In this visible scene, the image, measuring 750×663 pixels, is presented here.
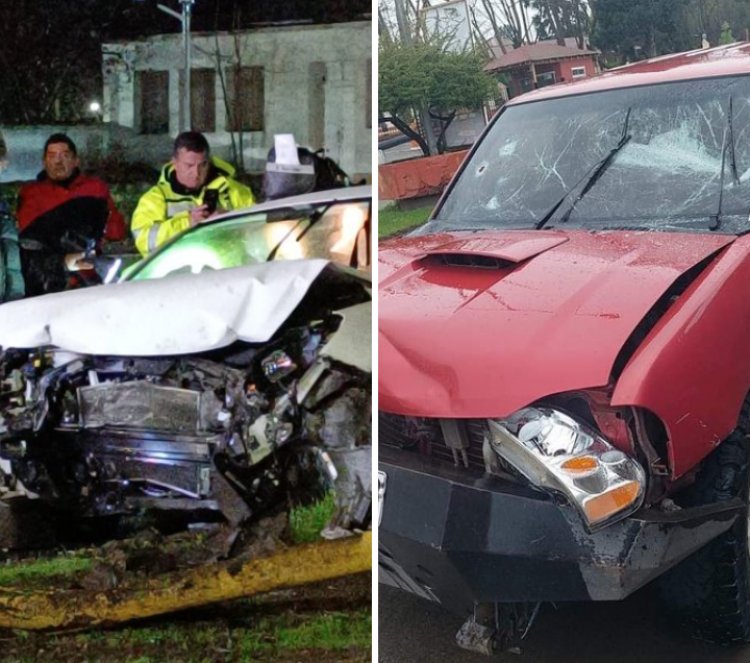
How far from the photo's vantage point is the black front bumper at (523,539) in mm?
2117

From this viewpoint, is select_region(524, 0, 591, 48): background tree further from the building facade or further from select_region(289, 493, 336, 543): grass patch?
select_region(289, 493, 336, 543): grass patch

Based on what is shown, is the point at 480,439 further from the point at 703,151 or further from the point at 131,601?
the point at 131,601

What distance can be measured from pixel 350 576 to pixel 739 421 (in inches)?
51.7

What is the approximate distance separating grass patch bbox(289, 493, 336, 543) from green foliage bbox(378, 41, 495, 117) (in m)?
1.30

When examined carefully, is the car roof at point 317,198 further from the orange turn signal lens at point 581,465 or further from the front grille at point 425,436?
the orange turn signal lens at point 581,465

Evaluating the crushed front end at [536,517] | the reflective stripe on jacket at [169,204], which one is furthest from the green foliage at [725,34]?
the reflective stripe on jacket at [169,204]

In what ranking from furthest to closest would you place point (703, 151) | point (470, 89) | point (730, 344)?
point (470, 89), point (703, 151), point (730, 344)

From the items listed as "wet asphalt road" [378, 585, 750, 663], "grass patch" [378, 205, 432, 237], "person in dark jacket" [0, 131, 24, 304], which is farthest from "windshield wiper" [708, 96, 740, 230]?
"person in dark jacket" [0, 131, 24, 304]

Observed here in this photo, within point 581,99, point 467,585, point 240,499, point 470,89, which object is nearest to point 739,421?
point 467,585

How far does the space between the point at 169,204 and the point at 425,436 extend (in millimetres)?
1177

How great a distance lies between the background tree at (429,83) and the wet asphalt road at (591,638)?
1372 millimetres

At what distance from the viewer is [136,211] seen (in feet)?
9.10

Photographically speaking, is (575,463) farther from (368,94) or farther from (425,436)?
(368,94)

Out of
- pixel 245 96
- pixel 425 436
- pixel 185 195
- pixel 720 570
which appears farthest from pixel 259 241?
pixel 720 570
